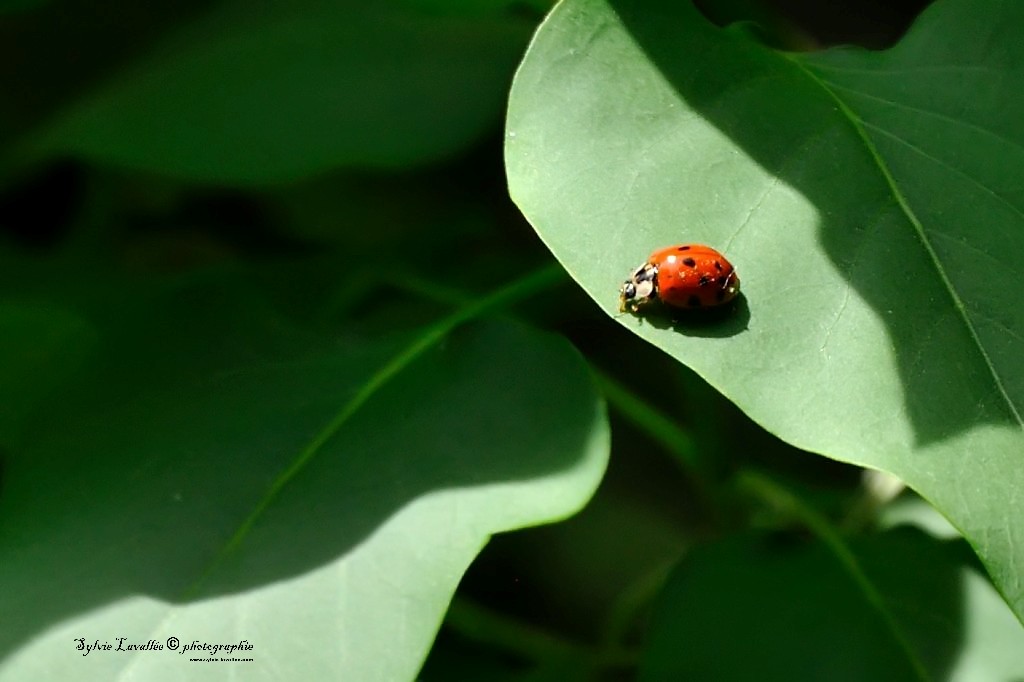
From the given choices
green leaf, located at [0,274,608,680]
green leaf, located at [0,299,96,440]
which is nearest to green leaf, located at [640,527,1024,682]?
green leaf, located at [0,274,608,680]

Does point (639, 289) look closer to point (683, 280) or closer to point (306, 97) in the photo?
point (683, 280)

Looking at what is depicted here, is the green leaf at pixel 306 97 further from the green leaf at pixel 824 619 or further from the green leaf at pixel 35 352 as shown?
the green leaf at pixel 824 619

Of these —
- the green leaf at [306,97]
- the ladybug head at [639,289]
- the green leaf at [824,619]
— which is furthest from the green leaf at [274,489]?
the green leaf at [306,97]

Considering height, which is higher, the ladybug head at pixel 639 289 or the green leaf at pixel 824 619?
the ladybug head at pixel 639 289

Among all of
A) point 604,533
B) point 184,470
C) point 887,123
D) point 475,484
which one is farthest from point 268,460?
point 604,533

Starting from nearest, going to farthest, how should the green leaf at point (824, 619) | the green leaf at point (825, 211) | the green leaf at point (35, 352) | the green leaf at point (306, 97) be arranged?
the green leaf at point (825, 211), the green leaf at point (824, 619), the green leaf at point (35, 352), the green leaf at point (306, 97)

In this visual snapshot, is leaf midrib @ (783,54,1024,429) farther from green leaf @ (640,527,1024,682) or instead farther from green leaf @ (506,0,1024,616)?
green leaf @ (640,527,1024,682)

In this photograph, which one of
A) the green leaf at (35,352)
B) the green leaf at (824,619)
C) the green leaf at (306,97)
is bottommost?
the green leaf at (824,619)
